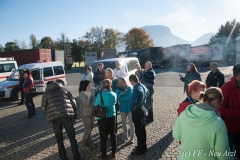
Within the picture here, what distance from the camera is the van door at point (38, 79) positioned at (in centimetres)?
1156

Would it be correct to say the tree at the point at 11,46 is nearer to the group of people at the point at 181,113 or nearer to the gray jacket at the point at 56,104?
the group of people at the point at 181,113

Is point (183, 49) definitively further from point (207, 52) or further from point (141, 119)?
point (141, 119)

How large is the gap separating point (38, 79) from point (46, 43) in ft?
180

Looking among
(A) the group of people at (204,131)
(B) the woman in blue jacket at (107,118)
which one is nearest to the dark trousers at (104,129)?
(B) the woman in blue jacket at (107,118)

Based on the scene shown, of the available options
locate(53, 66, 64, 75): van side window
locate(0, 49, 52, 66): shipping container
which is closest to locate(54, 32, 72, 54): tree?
locate(0, 49, 52, 66): shipping container

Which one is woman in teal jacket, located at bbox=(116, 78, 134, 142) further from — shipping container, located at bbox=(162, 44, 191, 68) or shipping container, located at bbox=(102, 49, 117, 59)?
shipping container, located at bbox=(162, 44, 191, 68)

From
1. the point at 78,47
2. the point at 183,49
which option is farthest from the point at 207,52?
the point at 78,47

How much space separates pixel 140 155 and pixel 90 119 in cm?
140

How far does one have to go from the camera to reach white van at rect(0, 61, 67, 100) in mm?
10602

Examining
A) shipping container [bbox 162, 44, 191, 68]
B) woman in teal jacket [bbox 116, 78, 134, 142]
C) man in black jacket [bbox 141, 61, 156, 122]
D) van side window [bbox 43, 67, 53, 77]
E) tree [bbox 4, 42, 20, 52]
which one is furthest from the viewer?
tree [bbox 4, 42, 20, 52]

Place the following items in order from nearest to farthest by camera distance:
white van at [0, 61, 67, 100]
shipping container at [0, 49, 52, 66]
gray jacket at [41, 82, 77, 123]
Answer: gray jacket at [41, 82, 77, 123], white van at [0, 61, 67, 100], shipping container at [0, 49, 52, 66]

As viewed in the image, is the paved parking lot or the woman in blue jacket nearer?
the woman in blue jacket

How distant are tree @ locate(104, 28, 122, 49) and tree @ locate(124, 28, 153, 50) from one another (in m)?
3.73

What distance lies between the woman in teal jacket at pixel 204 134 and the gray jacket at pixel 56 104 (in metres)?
2.44
